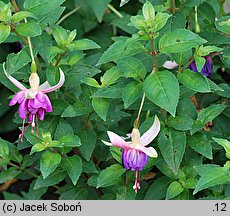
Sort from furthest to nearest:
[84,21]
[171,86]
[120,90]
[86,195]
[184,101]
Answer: [84,21] < [86,195] < [184,101] < [120,90] < [171,86]

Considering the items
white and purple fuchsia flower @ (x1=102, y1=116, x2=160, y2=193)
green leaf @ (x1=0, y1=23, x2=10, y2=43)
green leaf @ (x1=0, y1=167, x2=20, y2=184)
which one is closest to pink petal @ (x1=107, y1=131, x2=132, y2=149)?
white and purple fuchsia flower @ (x1=102, y1=116, x2=160, y2=193)

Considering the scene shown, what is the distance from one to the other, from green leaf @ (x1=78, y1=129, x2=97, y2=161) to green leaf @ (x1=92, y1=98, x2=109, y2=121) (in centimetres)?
16

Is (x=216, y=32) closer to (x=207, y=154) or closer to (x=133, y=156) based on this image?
(x=207, y=154)

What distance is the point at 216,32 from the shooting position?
143cm

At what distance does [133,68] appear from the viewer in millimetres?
1252

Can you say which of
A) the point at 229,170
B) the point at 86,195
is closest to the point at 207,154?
the point at 229,170

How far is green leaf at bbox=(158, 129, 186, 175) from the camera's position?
1.27 m

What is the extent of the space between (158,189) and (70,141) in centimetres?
29

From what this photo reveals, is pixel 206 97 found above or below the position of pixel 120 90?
below

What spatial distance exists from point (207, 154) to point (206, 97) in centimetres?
35

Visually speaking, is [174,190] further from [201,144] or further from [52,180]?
[52,180]

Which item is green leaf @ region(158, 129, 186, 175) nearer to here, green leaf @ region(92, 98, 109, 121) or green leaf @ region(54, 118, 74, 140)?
green leaf @ region(92, 98, 109, 121)

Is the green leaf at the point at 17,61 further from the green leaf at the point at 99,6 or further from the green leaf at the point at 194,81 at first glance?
the green leaf at the point at 99,6

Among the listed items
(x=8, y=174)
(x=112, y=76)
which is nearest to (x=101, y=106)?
(x=112, y=76)
